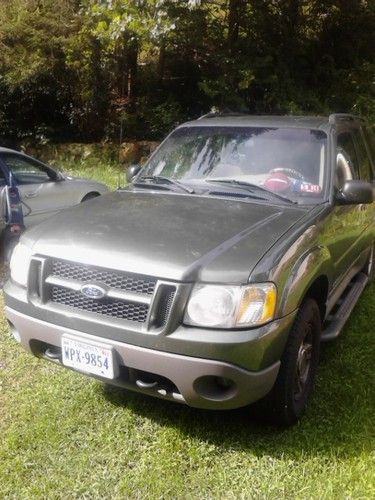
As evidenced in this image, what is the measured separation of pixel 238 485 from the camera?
2.54 meters

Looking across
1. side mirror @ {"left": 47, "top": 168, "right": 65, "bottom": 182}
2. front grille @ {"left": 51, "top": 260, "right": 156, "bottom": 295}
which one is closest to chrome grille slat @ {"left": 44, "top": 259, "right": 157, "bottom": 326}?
front grille @ {"left": 51, "top": 260, "right": 156, "bottom": 295}

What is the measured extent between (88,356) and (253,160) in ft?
6.19

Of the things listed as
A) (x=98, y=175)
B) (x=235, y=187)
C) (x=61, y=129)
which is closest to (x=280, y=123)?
(x=235, y=187)

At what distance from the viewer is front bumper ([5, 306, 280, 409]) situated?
2420 mm

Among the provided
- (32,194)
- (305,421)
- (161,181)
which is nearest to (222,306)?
A: (305,421)

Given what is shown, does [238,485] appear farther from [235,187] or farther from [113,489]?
[235,187]

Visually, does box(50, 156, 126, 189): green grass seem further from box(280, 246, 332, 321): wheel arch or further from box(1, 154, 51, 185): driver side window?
box(280, 246, 332, 321): wheel arch

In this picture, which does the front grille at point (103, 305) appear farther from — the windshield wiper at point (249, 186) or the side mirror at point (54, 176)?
the side mirror at point (54, 176)

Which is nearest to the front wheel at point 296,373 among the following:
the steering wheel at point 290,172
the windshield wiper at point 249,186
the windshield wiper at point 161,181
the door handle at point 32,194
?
the windshield wiper at point 249,186

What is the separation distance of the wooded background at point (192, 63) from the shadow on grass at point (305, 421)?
838cm

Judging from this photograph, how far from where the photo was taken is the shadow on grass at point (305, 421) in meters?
2.82

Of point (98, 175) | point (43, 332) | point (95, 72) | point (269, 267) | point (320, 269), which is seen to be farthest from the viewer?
point (95, 72)

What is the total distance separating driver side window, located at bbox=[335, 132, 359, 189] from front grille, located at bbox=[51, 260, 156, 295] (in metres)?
1.76

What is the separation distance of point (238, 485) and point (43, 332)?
1308 millimetres
